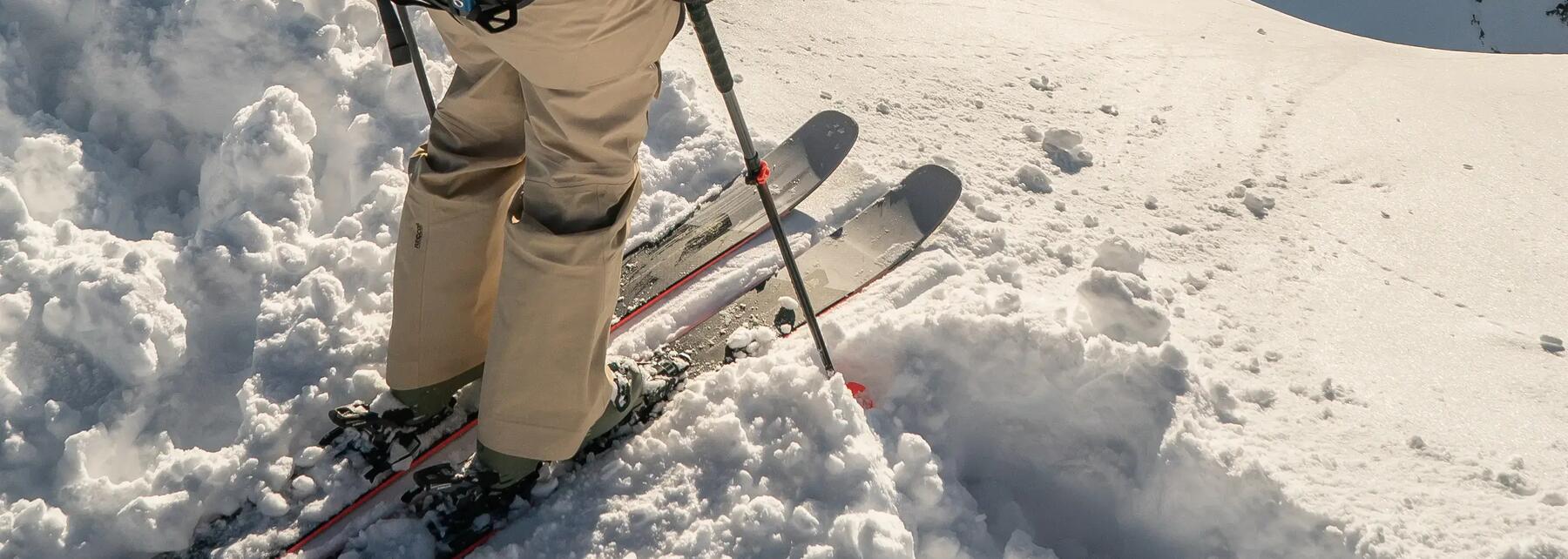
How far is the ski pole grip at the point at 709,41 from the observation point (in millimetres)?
1877

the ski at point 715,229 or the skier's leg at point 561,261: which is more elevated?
the skier's leg at point 561,261

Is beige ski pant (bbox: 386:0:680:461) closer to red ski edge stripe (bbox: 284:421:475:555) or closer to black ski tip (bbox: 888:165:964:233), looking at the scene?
red ski edge stripe (bbox: 284:421:475:555)

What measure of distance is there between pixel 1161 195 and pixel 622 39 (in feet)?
7.72

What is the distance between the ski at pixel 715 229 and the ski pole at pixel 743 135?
525 millimetres

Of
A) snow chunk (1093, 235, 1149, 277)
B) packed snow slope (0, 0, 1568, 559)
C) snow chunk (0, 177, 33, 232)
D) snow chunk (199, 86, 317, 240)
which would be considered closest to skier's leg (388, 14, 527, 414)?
packed snow slope (0, 0, 1568, 559)

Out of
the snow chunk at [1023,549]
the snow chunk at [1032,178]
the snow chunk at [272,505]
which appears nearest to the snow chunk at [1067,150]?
the snow chunk at [1032,178]

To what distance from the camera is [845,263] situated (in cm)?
291

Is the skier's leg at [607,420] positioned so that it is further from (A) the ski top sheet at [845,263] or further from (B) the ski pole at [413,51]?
(B) the ski pole at [413,51]

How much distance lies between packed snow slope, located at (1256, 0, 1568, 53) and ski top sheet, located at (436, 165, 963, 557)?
6693 millimetres

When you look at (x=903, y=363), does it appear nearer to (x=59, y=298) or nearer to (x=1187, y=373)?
(x=1187, y=373)

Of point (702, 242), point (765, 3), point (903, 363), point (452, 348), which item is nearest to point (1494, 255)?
point (903, 363)

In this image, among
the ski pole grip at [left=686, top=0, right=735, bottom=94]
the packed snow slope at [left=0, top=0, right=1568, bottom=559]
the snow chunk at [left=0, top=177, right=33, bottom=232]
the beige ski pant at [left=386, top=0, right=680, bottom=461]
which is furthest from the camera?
the snow chunk at [left=0, top=177, right=33, bottom=232]

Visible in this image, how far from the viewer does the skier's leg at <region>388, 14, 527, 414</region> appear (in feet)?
6.46

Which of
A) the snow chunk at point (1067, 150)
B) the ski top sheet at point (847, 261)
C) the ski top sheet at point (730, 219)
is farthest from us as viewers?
the snow chunk at point (1067, 150)
